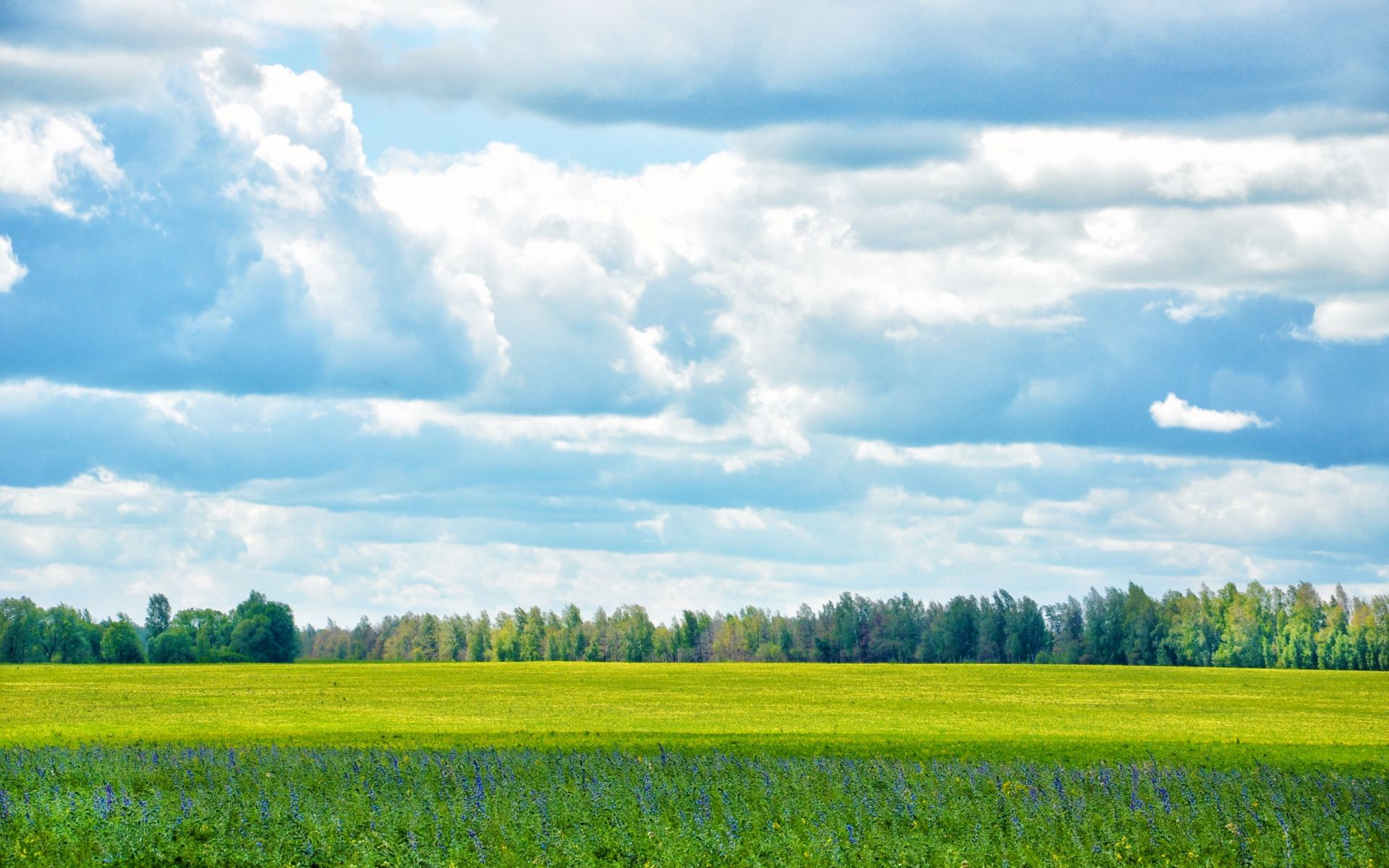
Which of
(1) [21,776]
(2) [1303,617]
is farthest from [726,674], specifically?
(2) [1303,617]

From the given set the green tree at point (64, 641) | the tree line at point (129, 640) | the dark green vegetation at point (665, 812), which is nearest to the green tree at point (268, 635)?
the tree line at point (129, 640)

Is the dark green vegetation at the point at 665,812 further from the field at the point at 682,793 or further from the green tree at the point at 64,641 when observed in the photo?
the green tree at the point at 64,641

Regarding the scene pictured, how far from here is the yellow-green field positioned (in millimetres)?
50062

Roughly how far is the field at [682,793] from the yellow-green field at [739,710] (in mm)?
534

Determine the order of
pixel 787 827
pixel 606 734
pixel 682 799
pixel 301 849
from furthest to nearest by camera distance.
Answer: pixel 606 734 < pixel 682 799 < pixel 787 827 < pixel 301 849

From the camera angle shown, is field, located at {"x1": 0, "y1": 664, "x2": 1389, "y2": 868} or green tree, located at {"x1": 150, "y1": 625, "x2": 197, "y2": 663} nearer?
field, located at {"x1": 0, "y1": 664, "x2": 1389, "y2": 868}

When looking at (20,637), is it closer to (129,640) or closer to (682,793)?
(129,640)

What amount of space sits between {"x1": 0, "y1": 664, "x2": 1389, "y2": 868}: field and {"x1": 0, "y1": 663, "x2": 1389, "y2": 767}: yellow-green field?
21.0 inches

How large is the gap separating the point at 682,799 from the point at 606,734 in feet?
77.9

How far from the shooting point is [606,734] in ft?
169

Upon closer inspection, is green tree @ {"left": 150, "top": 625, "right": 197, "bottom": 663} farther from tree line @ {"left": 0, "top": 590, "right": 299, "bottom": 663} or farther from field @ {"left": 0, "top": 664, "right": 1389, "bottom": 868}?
field @ {"left": 0, "top": 664, "right": 1389, "bottom": 868}

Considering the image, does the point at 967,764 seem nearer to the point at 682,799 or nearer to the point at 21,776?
the point at 682,799

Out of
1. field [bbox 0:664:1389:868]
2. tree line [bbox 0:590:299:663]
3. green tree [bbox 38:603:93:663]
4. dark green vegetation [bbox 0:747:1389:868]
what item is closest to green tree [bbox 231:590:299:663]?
tree line [bbox 0:590:299:663]

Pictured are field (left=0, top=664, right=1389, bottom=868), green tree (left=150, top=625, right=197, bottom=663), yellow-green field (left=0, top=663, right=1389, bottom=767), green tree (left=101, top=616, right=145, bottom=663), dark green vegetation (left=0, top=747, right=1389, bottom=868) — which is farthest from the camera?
green tree (left=150, top=625, right=197, bottom=663)
